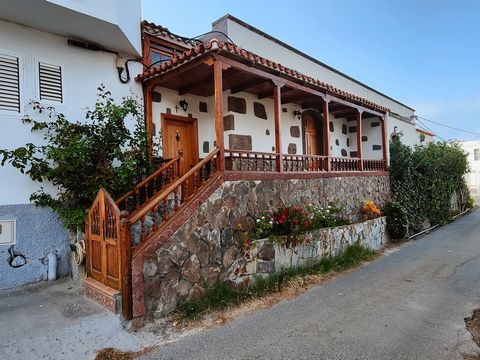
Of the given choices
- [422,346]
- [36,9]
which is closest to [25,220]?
[36,9]

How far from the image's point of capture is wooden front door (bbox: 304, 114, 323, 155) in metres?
10.9

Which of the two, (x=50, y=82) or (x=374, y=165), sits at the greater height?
(x=50, y=82)

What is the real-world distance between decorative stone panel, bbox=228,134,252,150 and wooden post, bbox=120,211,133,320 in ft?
14.7

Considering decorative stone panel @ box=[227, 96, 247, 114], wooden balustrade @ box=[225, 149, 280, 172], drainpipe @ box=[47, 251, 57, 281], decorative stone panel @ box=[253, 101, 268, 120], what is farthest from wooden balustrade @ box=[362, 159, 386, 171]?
drainpipe @ box=[47, 251, 57, 281]

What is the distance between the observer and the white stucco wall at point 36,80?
532 cm

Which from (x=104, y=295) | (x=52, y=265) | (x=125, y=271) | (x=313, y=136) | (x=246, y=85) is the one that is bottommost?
(x=104, y=295)

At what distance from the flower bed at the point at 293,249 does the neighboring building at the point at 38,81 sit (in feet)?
10.5

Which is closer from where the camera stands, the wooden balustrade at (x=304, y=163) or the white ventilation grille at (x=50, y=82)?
the white ventilation grille at (x=50, y=82)

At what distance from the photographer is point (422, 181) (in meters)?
12.3

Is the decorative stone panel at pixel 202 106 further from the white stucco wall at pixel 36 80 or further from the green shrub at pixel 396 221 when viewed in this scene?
the green shrub at pixel 396 221

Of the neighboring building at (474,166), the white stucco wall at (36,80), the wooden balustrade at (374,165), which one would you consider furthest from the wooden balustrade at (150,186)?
the neighboring building at (474,166)

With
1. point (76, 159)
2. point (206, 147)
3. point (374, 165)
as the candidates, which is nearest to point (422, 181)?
point (374, 165)

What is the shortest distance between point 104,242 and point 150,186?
1829 mm

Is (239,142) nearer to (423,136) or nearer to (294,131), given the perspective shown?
(294,131)
